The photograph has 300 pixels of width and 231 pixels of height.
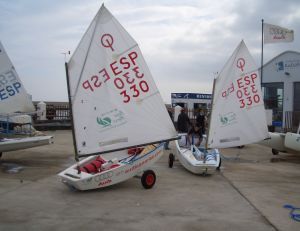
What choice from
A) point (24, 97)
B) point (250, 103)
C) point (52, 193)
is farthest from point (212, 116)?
point (24, 97)

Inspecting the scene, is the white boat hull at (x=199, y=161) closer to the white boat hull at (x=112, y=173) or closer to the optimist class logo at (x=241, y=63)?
the white boat hull at (x=112, y=173)

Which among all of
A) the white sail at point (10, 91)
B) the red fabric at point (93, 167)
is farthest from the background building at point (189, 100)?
the red fabric at point (93, 167)

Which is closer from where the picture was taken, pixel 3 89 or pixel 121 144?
pixel 121 144

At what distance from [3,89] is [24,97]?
22.7 inches

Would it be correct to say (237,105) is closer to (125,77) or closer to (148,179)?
(148,179)

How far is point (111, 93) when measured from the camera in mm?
7043

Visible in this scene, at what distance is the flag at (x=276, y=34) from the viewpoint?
22047mm

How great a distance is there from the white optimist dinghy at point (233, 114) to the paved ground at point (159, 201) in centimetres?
44

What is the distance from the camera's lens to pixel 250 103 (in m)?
10.3

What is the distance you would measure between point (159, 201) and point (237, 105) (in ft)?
14.4

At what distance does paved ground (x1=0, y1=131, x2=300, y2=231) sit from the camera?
528 cm

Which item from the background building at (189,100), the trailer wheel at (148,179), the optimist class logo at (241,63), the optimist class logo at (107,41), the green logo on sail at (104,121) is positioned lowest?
the trailer wheel at (148,179)

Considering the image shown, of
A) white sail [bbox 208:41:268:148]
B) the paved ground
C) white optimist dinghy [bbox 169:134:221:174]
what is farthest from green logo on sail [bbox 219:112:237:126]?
the paved ground

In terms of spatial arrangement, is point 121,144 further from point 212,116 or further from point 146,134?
point 212,116
